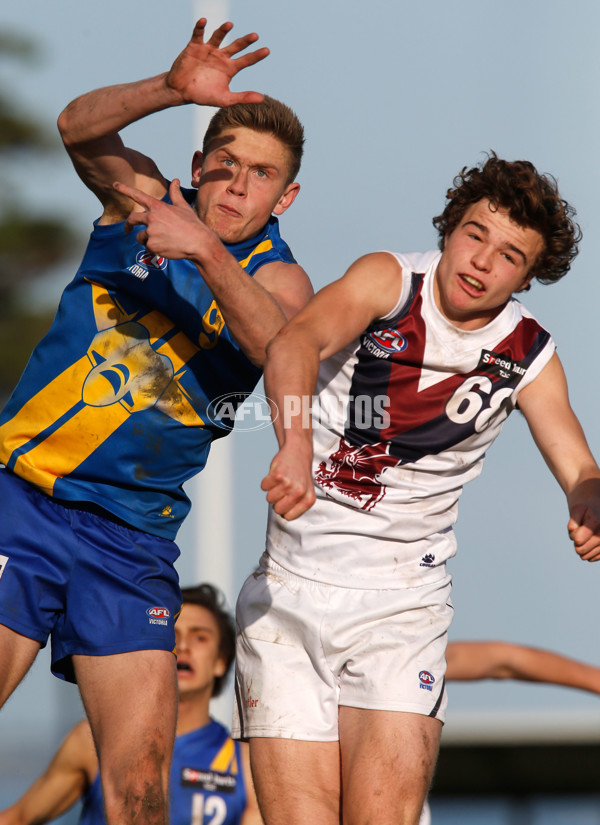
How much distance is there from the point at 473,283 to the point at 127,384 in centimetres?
110

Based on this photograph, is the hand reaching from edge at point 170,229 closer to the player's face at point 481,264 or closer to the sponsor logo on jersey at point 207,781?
the player's face at point 481,264

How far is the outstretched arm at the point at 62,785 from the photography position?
5152 mm

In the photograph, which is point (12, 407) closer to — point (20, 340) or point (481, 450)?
point (481, 450)

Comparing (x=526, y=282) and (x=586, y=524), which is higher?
(x=526, y=282)

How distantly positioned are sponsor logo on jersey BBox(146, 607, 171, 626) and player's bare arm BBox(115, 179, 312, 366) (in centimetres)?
85

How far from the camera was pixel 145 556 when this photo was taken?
3.62 metres

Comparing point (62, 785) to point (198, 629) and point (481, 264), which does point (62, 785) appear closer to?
point (198, 629)

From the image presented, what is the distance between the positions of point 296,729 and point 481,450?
1043mm

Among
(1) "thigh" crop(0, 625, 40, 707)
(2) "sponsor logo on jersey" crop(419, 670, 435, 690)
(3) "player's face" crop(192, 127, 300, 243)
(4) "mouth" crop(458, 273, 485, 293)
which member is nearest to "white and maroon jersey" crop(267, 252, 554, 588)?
(4) "mouth" crop(458, 273, 485, 293)

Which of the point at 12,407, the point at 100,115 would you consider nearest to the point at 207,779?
the point at 12,407

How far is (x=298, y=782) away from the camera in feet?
11.5

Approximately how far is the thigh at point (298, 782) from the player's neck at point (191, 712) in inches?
73.7

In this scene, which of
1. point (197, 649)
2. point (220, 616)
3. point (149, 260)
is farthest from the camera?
point (220, 616)

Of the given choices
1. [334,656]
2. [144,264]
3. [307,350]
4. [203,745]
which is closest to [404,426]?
[307,350]
